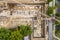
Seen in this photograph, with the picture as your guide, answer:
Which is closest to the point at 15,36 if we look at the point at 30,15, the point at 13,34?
the point at 13,34

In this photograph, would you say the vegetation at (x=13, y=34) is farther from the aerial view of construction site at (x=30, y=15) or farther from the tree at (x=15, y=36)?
the aerial view of construction site at (x=30, y=15)

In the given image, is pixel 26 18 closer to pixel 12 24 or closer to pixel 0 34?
pixel 12 24

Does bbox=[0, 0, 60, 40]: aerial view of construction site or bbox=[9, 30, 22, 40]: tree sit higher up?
bbox=[0, 0, 60, 40]: aerial view of construction site

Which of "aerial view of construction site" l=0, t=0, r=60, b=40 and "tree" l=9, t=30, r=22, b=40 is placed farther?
"aerial view of construction site" l=0, t=0, r=60, b=40

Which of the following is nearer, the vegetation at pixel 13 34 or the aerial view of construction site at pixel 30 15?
the vegetation at pixel 13 34

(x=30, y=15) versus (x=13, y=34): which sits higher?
(x=30, y=15)

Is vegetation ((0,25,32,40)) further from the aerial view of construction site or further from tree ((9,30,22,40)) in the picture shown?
the aerial view of construction site

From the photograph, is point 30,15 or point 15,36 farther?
point 30,15

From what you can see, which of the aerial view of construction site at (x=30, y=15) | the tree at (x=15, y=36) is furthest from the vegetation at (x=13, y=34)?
the aerial view of construction site at (x=30, y=15)

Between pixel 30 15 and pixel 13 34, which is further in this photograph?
pixel 30 15

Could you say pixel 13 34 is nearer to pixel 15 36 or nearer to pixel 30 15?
pixel 15 36

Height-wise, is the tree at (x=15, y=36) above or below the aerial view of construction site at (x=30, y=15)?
below

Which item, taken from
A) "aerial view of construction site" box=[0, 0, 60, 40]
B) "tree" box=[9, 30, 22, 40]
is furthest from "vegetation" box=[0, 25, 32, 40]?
"aerial view of construction site" box=[0, 0, 60, 40]

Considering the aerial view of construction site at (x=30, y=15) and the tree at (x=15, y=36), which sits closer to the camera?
the tree at (x=15, y=36)
